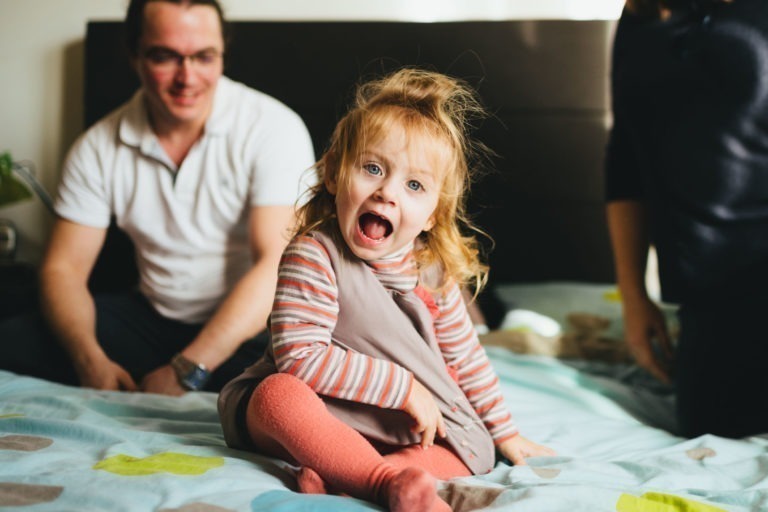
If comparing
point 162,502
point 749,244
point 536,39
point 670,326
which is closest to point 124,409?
point 162,502

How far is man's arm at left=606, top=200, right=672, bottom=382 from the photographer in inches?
60.7

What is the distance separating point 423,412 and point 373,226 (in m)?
0.24

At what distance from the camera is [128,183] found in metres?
1.73

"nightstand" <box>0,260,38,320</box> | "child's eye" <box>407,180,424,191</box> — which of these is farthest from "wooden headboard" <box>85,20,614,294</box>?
"child's eye" <box>407,180,424,191</box>

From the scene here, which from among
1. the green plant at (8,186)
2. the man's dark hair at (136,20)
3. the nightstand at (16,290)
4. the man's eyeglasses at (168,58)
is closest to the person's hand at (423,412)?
the man's eyeglasses at (168,58)

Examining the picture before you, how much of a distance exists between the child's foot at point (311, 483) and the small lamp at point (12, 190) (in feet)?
5.87

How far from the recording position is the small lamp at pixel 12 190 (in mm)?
2260

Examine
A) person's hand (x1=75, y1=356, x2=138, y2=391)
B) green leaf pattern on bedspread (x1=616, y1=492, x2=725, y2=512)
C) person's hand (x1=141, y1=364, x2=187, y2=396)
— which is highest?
green leaf pattern on bedspread (x1=616, y1=492, x2=725, y2=512)

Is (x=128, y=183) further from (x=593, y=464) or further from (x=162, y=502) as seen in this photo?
(x=593, y=464)

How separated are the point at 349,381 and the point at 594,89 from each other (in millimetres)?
1623

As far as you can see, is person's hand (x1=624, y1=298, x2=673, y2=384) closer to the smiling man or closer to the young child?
the young child

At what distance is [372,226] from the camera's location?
938 mm

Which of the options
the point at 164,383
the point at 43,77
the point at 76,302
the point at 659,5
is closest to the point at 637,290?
the point at 659,5

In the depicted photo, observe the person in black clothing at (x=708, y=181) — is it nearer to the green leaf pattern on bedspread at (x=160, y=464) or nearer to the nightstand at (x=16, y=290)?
the green leaf pattern on bedspread at (x=160, y=464)
